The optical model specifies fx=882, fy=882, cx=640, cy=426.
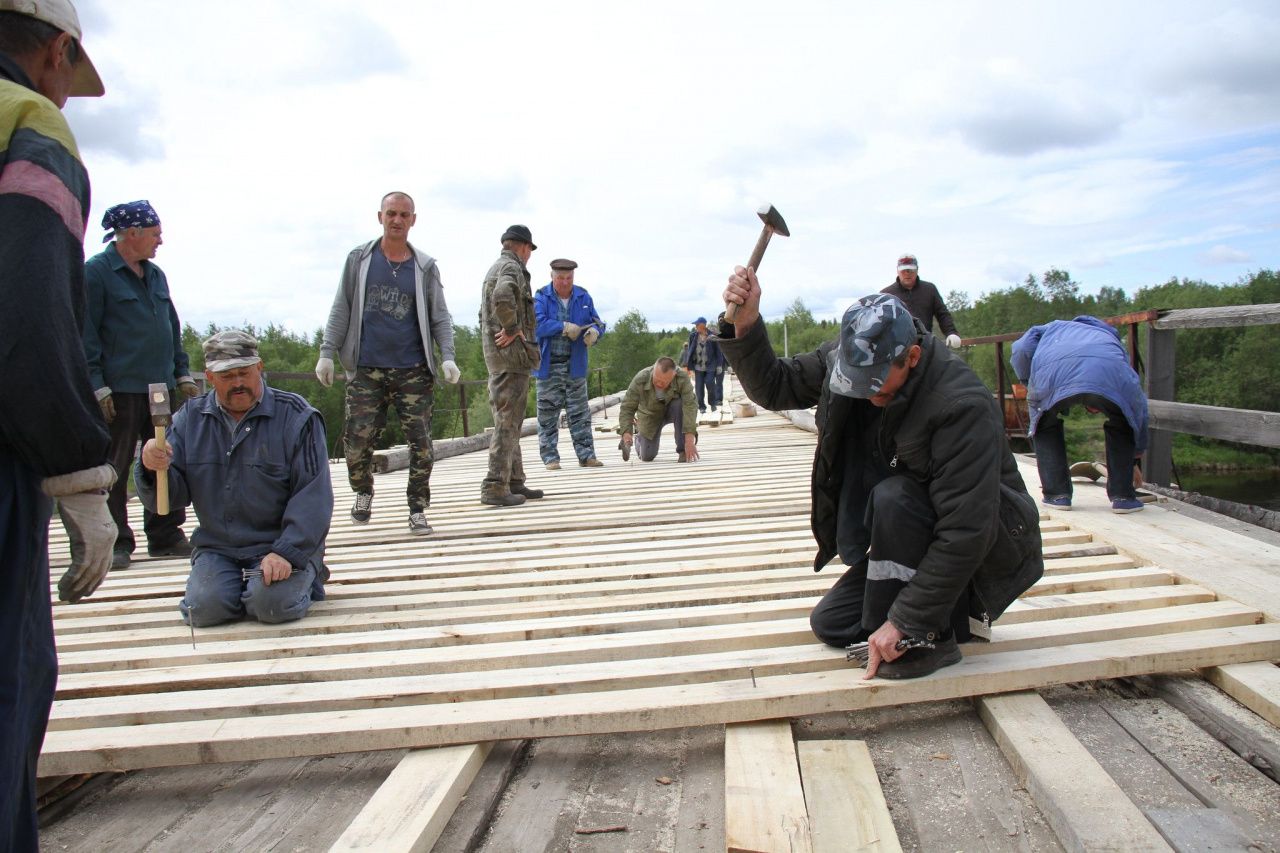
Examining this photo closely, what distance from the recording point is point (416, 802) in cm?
172

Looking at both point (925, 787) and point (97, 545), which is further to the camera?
point (925, 787)

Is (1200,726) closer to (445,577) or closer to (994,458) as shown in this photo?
(994,458)

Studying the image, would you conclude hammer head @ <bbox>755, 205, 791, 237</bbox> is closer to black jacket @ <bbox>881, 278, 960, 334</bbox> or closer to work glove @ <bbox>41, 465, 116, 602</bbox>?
work glove @ <bbox>41, 465, 116, 602</bbox>

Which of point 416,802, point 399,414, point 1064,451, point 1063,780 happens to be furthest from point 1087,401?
point 416,802

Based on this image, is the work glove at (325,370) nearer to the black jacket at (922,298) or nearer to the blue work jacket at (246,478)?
the blue work jacket at (246,478)

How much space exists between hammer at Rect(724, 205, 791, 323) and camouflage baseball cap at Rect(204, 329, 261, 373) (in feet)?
5.58

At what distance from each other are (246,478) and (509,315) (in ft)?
7.58

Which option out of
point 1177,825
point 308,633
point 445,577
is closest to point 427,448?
point 445,577

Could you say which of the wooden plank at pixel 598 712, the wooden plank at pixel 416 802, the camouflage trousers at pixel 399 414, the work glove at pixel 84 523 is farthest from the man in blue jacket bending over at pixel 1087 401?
the work glove at pixel 84 523

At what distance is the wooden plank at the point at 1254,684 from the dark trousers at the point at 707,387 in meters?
12.2

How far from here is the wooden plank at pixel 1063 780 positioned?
1535 millimetres

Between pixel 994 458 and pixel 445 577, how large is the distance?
2.24 m

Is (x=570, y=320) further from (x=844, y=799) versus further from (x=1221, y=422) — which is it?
(x=844, y=799)

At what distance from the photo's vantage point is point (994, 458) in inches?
80.4
